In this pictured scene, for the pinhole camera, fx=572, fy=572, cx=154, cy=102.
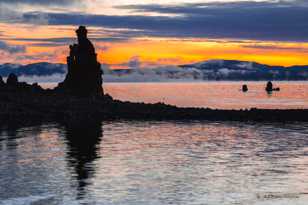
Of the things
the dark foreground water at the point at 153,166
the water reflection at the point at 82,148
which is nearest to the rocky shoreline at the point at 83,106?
the water reflection at the point at 82,148

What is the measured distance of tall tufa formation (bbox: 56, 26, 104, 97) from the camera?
146 m

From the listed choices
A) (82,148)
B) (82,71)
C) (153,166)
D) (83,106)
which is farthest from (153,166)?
(82,71)

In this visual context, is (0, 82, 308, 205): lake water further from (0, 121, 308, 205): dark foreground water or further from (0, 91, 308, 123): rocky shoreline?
(0, 91, 308, 123): rocky shoreline

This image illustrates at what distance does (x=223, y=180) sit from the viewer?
4544 cm

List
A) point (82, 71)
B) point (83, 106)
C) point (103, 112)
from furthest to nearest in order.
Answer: point (82, 71) < point (83, 106) < point (103, 112)

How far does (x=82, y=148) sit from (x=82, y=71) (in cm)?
8141

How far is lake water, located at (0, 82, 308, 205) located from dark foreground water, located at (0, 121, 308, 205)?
0.24 feet

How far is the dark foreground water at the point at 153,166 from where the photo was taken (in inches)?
1561

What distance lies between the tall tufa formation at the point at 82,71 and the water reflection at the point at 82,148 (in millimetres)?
42306

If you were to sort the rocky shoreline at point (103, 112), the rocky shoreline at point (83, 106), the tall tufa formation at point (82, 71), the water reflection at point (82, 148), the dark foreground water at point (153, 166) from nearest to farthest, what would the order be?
the dark foreground water at point (153, 166) → the water reflection at point (82, 148) → the rocky shoreline at point (103, 112) → the rocky shoreline at point (83, 106) → the tall tufa formation at point (82, 71)

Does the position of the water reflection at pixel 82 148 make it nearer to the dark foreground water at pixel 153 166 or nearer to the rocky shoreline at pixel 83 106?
the dark foreground water at pixel 153 166

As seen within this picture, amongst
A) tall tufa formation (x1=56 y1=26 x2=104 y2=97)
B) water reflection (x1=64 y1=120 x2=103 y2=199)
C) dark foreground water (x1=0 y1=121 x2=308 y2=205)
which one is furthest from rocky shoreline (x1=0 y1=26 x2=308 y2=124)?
dark foreground water (x1=0 y1=121 x2=308 y2=205)

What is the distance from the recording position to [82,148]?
67312 millimetres

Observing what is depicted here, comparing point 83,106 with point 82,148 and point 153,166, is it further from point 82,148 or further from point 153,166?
point 153,166
